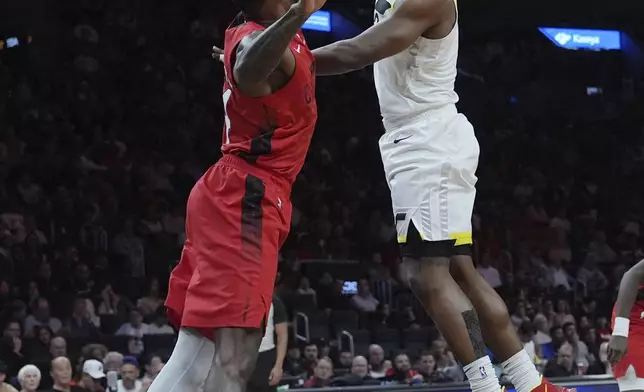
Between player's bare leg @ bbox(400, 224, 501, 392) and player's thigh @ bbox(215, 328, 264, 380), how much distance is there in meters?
0.99

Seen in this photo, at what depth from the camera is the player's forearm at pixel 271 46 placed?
3080 millimetres

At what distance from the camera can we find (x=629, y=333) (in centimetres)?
557

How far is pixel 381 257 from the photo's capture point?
14898 mm

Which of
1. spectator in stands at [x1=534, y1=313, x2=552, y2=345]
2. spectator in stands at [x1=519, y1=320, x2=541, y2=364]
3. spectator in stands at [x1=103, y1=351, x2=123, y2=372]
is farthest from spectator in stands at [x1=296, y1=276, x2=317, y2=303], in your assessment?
spectator in stands at [x1=103, y1=351, x2=123, y2=372]

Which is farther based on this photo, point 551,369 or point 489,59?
point 489,59

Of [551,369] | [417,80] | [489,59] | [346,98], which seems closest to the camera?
[417,80]

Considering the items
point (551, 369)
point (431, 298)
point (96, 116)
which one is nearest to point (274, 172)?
point (431, 298)

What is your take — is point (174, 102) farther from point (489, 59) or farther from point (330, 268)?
point (489, 59)

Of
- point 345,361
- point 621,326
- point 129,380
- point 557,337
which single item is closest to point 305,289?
point 345,361

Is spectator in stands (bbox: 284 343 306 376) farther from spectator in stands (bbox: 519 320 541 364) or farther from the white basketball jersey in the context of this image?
the white basketball jersey

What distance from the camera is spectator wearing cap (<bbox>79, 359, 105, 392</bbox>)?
9.16m

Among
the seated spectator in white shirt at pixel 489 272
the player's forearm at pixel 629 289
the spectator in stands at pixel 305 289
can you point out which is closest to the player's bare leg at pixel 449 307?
the player's forearm at pixel 629 289

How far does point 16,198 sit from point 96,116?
82.2 inches

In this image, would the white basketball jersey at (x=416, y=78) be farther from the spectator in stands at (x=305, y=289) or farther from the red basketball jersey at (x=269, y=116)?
the spectator in stands at (x=305, y=289)
